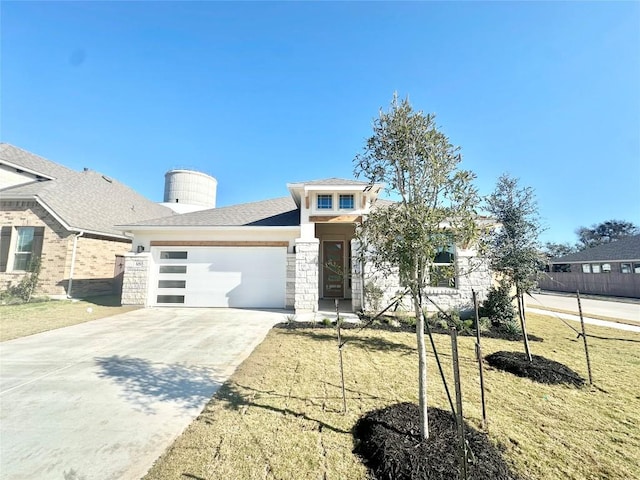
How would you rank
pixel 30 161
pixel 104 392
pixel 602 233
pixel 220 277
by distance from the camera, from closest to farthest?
pixel 104 392 < pixel 220 277 < pixel 30 161 < pixel 602 233

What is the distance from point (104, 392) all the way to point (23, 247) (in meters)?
14.5

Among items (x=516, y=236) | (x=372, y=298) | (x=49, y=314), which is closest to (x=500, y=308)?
(x=516, y=236)

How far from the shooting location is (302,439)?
298 cm

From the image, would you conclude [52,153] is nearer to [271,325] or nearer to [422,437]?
[271,325]

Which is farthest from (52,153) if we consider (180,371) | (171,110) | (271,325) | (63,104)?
(180,371)

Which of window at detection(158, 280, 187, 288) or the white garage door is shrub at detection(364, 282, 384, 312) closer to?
the white garage door

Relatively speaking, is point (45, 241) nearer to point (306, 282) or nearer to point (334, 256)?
point (306, 282)

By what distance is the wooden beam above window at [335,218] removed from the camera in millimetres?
10867

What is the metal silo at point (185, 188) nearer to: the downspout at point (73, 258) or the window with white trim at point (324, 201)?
the downspout at point (73, 258)

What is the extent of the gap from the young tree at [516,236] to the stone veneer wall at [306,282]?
5.97 m

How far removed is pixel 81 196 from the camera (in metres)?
15.1

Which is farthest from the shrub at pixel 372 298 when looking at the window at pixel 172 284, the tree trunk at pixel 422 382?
the window at pixel 172 284

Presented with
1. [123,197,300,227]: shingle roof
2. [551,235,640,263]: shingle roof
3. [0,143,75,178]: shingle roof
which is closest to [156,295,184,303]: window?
[123,197,300,227]: shingle roof

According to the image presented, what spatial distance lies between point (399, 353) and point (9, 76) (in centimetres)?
1769
